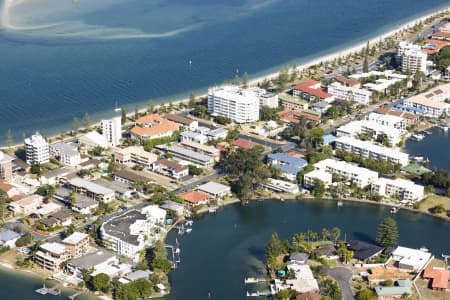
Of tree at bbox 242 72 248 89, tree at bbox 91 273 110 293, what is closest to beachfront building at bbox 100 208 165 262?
tree at bbox 91 273 110 293

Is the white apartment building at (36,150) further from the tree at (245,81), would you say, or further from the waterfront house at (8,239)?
the tree at (245,81)

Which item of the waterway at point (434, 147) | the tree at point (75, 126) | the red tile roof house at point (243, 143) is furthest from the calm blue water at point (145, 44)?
the waterway at point (434, 147)

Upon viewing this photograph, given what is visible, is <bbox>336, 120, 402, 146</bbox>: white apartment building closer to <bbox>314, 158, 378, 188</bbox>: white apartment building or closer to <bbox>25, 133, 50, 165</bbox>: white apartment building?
<bbox>314, 158, 378, 188</bbox>: white apartment building

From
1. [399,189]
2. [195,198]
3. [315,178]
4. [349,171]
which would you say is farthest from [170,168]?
[399,189]

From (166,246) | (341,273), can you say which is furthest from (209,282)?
(341,273)

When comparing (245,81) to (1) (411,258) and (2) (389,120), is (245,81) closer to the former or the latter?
(2) (389,120)

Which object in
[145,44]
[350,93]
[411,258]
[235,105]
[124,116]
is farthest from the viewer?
[145,44]
